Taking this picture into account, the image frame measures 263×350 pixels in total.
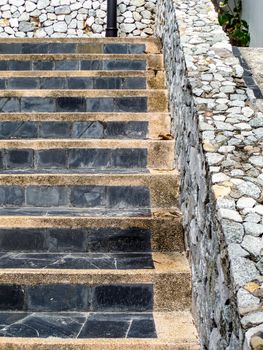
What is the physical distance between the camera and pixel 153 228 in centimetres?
362

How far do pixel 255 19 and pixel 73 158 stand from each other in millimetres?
3878

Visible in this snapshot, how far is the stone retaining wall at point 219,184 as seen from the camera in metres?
2.12

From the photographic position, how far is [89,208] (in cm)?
395

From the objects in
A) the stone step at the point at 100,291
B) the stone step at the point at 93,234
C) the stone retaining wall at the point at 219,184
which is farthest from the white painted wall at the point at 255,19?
the stone step at the point at 100,291

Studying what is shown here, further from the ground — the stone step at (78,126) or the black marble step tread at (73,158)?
the stone step at (78,126)

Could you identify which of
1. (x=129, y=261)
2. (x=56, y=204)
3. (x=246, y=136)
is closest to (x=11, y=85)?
(x=56, y=204)

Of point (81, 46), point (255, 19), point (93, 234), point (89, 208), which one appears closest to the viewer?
point (93, 234)

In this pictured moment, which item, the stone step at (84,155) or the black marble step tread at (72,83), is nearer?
the stone step at (84,155)

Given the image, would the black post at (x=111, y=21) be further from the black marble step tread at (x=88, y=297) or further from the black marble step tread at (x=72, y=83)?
the black marble step tread at (x=88, y=297)

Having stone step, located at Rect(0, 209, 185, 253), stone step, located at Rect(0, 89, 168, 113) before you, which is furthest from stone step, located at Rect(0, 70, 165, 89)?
stone step, located at Rect(0, 209, 185, 253)

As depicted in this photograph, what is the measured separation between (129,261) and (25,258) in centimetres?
61

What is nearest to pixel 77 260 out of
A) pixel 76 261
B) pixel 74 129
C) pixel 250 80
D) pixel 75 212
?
pixel 76 261

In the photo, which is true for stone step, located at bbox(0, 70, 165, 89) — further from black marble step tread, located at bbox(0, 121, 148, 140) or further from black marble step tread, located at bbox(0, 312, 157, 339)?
black marble step tread, located at bbox(0, 312, 157, 339)

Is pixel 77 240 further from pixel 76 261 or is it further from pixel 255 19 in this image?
pixel 255 19
